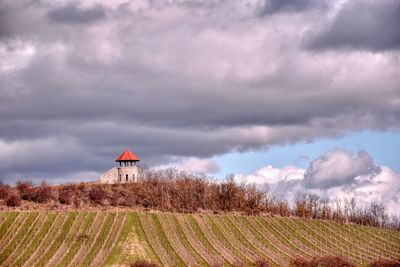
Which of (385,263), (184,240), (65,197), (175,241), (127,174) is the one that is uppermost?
(127,174)

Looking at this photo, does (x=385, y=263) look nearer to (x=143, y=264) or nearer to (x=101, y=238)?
(x=143, y=264)

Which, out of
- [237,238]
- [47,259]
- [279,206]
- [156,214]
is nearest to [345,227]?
[279,206]

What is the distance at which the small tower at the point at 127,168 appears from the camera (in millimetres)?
140500

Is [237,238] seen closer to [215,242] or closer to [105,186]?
[215,242]

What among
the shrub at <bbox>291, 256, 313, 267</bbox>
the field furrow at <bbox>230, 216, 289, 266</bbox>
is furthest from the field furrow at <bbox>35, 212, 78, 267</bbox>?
the shrub at <bbox>291, 256, 313, 267</bbox>

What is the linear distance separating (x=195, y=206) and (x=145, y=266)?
146ft

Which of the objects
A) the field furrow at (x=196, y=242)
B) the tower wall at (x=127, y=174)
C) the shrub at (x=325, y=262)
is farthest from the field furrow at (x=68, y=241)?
the shrub at (x=325, y=262)

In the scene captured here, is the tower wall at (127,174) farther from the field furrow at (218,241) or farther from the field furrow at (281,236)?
the field furrow at (281,236)

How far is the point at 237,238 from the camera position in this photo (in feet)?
361

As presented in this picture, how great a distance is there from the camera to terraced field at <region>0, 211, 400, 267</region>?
313ft

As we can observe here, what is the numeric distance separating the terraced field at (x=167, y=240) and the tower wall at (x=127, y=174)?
2540 centimetres

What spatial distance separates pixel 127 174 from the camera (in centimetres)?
14088

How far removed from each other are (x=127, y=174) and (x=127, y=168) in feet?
4.66

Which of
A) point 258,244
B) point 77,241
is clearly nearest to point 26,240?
point 77,241
